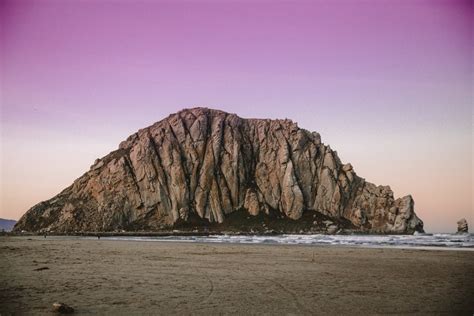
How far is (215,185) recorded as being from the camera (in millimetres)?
136625

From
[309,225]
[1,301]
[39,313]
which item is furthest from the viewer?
[309,225]

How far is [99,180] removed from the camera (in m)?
130

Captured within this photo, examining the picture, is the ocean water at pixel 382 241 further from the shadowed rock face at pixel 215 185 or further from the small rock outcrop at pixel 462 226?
the shadowed rock face at pixel 215 185

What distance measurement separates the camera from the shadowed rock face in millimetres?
122625

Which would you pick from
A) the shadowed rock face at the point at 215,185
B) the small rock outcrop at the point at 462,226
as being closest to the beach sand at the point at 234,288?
the small rock outcrop at the point at 462,226

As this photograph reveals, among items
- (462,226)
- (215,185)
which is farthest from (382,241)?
(215,185)

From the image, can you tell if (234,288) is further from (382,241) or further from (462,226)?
(462,226)

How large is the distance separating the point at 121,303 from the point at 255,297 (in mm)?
5096

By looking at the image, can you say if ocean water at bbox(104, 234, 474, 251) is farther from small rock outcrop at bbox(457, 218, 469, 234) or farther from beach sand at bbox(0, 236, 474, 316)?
small rock outcrop at bbox(457, 218, 469, 234)

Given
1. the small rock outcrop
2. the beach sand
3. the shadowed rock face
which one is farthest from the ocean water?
the shadowed rock face

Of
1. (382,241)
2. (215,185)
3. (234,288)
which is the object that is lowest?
(382,241)

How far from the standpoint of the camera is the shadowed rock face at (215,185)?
402 feet

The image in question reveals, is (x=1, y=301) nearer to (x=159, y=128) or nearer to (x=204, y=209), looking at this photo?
(x=204, y=209)

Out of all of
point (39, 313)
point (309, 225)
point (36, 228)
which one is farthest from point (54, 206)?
point (39, 313)
